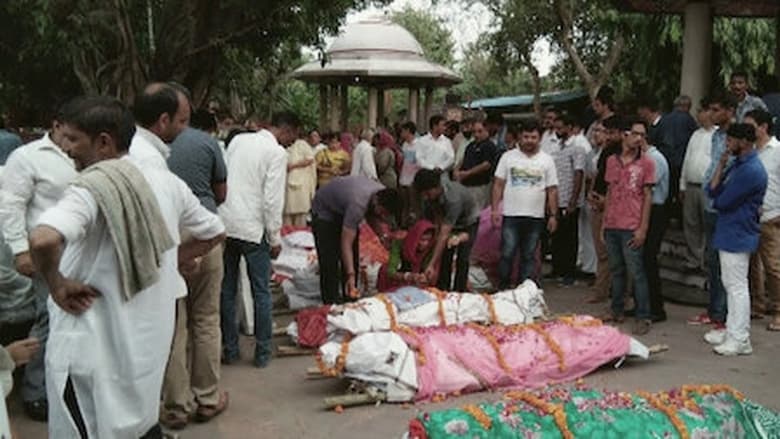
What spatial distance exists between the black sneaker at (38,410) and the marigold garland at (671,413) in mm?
3459

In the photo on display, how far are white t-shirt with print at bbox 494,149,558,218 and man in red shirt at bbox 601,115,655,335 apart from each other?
78cm

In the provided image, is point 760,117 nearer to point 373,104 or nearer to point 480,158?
point 480,158

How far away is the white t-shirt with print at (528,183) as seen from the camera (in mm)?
8047

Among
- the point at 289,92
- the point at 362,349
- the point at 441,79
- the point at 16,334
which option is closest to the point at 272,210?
the point at 362,349

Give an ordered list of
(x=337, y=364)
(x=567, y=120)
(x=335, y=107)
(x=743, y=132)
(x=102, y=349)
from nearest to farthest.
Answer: (x=102, y=349) → (x=337, y=364) → (x=743, y=132) → (x=567, y=120) → (x=335, y=107)

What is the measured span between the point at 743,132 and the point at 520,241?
8.48 feet

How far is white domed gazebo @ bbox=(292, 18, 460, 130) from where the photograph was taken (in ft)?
63.5

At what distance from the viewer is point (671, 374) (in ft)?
19.7

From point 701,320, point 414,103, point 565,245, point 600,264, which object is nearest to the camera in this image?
point 701,320

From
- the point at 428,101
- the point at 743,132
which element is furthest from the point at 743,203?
the point at 428,101

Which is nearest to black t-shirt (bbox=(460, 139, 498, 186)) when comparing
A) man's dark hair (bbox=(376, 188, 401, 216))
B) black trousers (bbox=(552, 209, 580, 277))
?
black trousers (bbox=(552, 209, 580, 277))

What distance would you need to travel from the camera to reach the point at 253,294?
6.01 meters

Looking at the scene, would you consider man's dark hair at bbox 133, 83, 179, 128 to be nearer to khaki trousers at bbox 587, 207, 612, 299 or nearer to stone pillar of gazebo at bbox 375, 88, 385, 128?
khaki trousers at bbox 587, 207, 612, 299

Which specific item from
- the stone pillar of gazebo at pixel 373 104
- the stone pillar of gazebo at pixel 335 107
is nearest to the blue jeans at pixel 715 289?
the stone pillar of gazebo at pixel 373 104
